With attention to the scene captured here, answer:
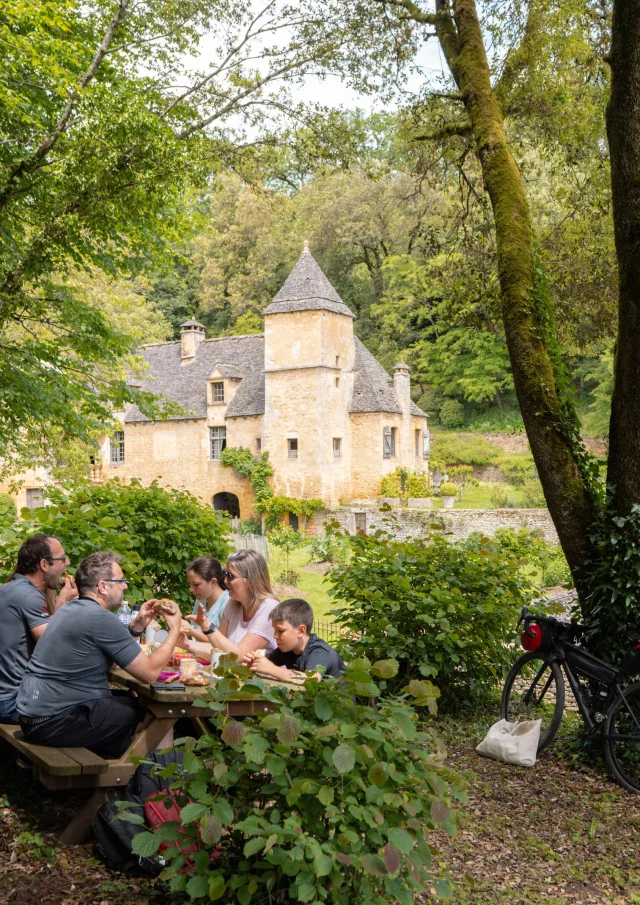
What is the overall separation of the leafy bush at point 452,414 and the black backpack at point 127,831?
44.9 meters

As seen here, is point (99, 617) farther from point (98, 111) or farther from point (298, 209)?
point (298, 209)

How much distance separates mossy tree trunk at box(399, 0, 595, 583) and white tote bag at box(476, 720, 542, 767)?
1.22 m

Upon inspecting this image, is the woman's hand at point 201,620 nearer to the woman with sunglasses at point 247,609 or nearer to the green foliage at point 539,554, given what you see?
the woman with sunglasses at point 247,609

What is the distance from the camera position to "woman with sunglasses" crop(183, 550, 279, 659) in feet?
16.9

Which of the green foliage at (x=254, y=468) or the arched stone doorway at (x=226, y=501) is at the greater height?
the green foliage at (x=254, y=468)

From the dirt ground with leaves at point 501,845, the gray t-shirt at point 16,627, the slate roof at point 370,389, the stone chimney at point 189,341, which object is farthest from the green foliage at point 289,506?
the gray t-shirt at point 16,627

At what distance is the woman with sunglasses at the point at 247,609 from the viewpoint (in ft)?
16.9

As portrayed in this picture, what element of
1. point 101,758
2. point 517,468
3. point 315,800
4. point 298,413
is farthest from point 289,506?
point 315,800

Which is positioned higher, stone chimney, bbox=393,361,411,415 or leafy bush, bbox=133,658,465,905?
stone chimney, bbox=393,361,411,415

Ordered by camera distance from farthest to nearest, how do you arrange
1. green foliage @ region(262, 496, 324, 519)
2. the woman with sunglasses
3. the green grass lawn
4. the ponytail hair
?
green foliage @ region(262, 496, 324, 519) → the green grass lawn → the ponytail hair → the woman with sunglasses

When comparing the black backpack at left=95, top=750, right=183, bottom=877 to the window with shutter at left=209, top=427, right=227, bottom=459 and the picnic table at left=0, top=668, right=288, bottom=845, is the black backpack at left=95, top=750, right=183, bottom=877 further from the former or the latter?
the window with shutter at left=209, top=427, right=227, bottom=459

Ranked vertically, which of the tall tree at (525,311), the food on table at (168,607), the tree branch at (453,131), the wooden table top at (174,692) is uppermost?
the tree branch at (453,131)

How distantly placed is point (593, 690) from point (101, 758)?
11.9ft

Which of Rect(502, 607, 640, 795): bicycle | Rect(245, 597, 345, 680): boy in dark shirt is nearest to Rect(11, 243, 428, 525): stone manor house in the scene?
Rect(502, 607, 640, 795): bicycle
